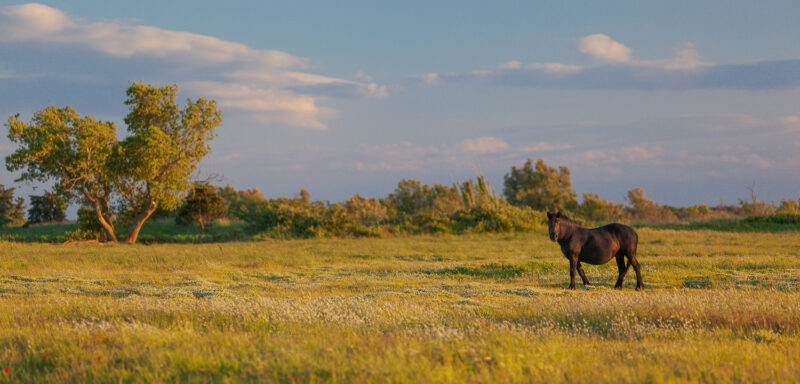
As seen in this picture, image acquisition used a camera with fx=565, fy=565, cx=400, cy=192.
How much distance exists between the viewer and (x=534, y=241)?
118ft

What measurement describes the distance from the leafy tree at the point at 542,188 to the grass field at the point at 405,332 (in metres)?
50.9

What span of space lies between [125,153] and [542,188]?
157 feet

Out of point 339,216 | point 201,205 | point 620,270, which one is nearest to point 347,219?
point 339,216

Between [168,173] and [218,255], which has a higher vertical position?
[168,173]

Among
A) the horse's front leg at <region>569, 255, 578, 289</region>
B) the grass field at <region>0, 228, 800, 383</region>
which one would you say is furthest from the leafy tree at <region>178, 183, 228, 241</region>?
the horse's front leg at <region>569, 255, 578, 289</region>

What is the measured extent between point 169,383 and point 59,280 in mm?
15068

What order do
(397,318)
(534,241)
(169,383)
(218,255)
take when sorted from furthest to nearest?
(534,241) → (218,255) → (397,318) → (169,383)

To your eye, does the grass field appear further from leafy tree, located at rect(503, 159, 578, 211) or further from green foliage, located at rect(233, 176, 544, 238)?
leafy tree, located at rect(503, 159, 578, 211)

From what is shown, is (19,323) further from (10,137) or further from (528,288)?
(10,137)

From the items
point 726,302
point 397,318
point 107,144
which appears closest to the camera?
point 397,318

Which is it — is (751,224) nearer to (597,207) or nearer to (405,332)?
(597,207)

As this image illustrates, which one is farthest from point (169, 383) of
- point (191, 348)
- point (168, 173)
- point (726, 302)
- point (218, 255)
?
point (168, 173)

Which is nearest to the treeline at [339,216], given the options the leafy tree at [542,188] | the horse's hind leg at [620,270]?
the leafy tree at [542,188]

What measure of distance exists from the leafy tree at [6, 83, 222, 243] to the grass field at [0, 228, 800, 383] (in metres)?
21.0
